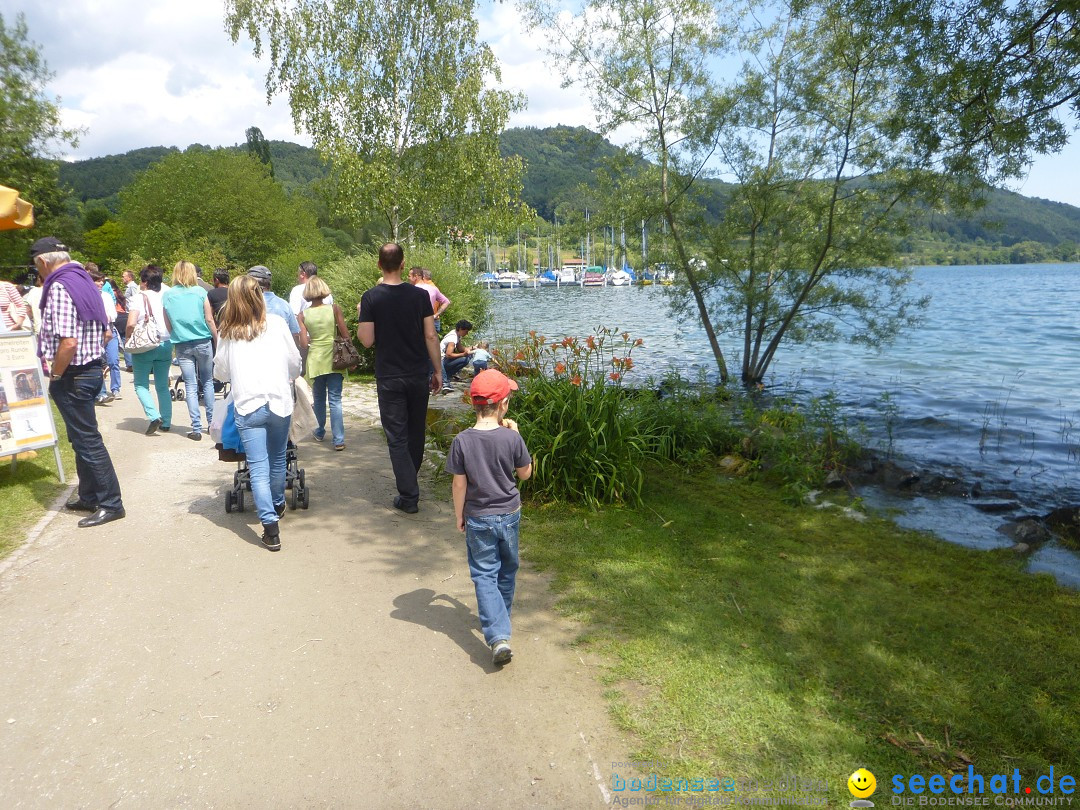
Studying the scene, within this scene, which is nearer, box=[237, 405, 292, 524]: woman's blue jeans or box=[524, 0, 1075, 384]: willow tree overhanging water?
box=[237, 405, 292, 524]: woman's blue jeans

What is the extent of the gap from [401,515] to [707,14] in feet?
37.8

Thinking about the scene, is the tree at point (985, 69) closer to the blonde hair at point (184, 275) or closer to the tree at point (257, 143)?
the blonde hair at point (184, 275)

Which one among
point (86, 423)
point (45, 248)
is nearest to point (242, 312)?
point (86, 423)

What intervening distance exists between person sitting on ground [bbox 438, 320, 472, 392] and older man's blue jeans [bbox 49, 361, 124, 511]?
6879 millimetres

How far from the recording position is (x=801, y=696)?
3619 millimetres

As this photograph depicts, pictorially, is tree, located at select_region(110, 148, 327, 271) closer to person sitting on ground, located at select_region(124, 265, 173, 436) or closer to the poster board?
person sitting on ground, located at select_region(124, 265, 173, 436)

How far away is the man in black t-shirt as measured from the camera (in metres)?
5.86

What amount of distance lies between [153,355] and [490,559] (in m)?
6.80

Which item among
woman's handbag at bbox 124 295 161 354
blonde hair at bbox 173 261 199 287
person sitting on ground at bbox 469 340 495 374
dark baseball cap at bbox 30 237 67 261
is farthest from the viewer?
person sitting on ground at bbox 469 340 495 374

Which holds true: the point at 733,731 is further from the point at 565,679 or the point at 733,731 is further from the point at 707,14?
the point at 707,14

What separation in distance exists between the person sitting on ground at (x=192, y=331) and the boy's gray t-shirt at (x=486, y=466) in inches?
209

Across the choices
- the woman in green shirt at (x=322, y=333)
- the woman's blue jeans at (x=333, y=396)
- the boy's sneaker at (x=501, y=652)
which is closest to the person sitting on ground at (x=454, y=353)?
the woman's blue jeans at (x=333, y=396)

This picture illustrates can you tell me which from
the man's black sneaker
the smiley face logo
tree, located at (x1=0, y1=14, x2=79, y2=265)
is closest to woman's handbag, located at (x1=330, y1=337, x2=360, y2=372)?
the man's black sneaker

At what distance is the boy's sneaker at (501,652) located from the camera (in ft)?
12.4
